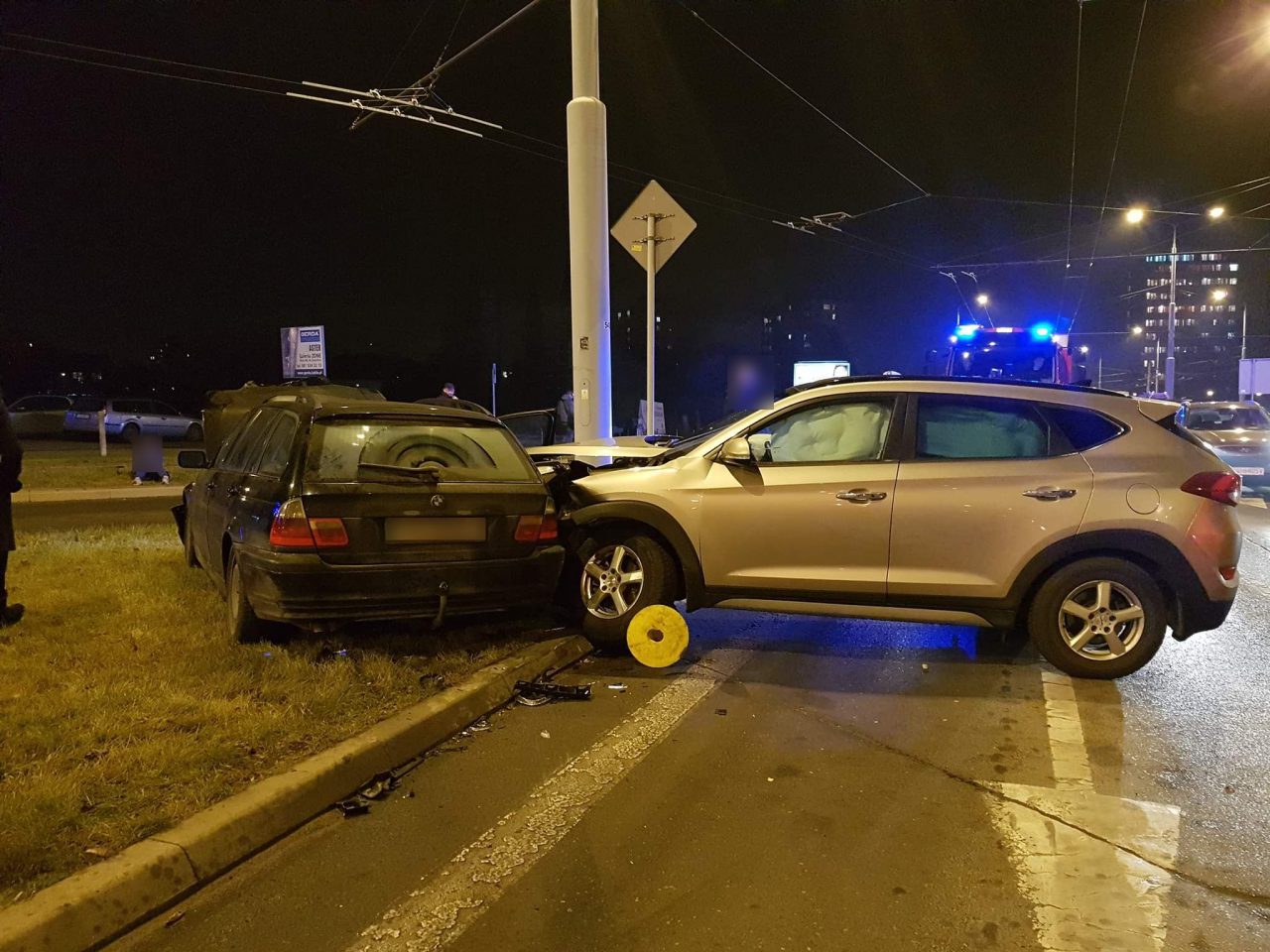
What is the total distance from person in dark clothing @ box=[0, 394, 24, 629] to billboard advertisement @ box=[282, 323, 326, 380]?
1031cm

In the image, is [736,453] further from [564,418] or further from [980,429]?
[564,418]

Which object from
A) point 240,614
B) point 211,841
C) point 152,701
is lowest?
point 211,841

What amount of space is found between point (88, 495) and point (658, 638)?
42.7 feet

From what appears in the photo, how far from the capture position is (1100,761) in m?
3.88

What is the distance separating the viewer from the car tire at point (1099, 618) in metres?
4.82

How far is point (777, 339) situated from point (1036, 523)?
4906 centimetres

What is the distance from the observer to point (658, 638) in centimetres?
528

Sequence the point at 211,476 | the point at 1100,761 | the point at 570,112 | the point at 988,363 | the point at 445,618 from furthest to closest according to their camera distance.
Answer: the point at 988,363 → the point at 570,112 → the point at 211,476 → the point at 445,618 → the point at 1100,761

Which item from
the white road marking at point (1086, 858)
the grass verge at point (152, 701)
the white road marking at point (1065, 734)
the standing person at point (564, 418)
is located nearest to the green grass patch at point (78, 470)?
the standing person at point (564, 418)

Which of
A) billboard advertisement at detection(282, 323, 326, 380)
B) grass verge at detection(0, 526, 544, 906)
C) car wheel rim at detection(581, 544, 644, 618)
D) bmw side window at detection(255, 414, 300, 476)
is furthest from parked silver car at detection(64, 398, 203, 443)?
car wheel rim at detection(581, 544, 644, 618)

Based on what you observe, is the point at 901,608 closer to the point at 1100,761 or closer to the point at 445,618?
the point at 1100,761

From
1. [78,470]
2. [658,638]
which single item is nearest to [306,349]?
[78,470]

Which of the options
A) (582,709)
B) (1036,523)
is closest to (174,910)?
(582,709)

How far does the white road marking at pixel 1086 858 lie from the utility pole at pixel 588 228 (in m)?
6.27
